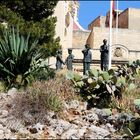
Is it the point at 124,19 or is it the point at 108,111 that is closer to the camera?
the point at 108,111

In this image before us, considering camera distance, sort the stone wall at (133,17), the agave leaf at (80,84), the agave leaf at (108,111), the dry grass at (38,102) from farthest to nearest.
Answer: the stone wall at (133,17) → the agave leaf at (80,84) → the agave leaf at (108,111) → the dry grass at (38,102)

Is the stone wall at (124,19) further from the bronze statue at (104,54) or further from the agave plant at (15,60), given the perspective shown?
the agave plant at (15,60)

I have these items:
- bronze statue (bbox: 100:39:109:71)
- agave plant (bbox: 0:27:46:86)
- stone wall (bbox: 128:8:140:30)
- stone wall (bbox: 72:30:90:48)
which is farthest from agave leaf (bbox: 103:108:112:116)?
stone wall (bbox: 128:8:140:30)

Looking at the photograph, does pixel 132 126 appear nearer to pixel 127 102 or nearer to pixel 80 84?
pixel 127 102

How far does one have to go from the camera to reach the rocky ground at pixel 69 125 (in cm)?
870

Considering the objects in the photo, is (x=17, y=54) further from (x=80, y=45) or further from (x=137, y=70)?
(x=80, y=45)

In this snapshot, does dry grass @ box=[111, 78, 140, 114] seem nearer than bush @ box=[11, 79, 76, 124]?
No

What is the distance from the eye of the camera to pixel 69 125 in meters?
9.21

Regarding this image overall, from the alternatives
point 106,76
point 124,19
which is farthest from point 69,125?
point 124,19

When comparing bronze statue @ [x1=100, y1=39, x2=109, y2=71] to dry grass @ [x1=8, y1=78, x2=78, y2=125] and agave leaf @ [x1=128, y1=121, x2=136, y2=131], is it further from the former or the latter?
agave leaf @ [x1=128, y1=121, x2=136, y2=131]

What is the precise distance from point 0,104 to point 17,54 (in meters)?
2.75

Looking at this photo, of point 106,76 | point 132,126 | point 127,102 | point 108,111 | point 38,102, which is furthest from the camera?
point 106,76

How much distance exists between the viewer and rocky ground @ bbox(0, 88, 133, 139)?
8703 mm

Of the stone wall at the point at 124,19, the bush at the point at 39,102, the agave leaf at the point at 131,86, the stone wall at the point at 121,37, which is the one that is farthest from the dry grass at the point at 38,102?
the stone wall at the point at 124,19
